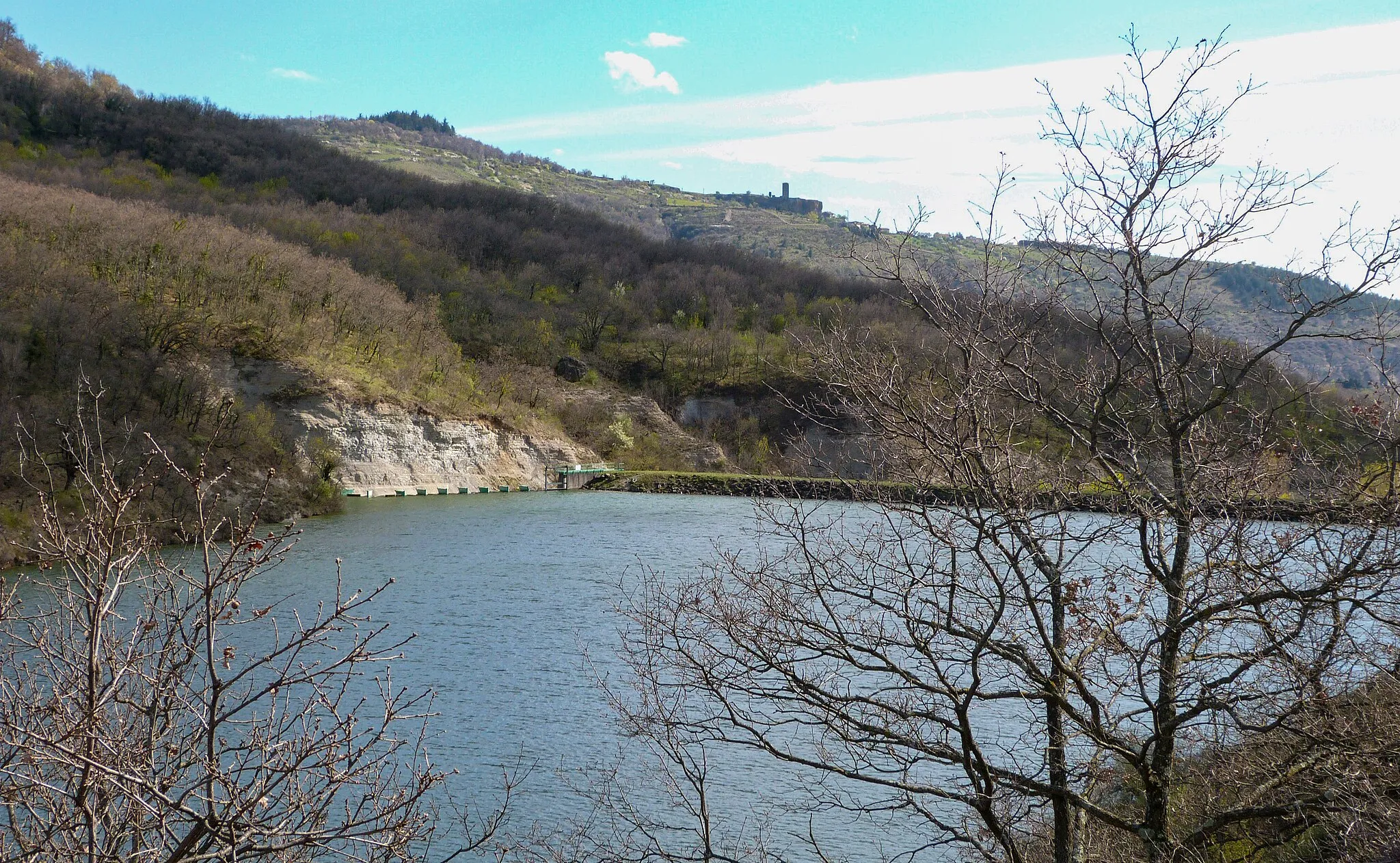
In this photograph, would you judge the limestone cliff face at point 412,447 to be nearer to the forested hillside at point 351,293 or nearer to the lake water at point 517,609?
the forested hillside at point 351,293

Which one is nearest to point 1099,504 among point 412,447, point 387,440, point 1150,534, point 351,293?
point 1150,534

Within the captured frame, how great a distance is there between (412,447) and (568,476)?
10.1m

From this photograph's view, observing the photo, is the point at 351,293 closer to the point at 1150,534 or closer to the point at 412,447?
the point at 412,447

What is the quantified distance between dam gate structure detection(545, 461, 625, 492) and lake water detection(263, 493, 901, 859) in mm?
12073

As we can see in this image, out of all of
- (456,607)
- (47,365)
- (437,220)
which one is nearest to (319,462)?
(47,365)

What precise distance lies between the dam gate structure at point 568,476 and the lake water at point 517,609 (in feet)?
39.6

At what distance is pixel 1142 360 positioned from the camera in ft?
28.1

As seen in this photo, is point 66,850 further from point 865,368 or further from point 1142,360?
point 1142,360

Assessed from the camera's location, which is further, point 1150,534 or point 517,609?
point 517,609

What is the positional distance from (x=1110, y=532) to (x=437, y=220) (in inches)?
3824

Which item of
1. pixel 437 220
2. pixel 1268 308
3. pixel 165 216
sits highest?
pixel 437 220

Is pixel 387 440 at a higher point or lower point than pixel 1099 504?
lower

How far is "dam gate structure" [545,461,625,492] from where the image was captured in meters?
61.7

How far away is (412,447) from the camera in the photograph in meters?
55.5
